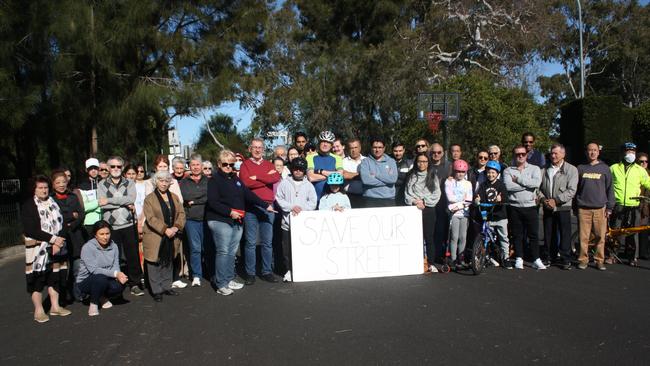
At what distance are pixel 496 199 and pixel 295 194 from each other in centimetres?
285

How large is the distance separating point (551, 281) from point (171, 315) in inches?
188

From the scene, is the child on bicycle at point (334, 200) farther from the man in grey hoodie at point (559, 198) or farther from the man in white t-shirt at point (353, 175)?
the man in grey hoodie at point (559, 198)

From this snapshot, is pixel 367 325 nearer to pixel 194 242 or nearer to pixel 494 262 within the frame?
pixel 194 242

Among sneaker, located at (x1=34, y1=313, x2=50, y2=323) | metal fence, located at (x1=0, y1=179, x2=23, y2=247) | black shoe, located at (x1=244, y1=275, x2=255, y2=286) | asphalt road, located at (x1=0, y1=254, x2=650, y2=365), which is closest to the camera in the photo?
asphalt road, located at (x1=0, y1=254, x2=650, y2=365)

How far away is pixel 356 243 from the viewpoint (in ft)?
26.2

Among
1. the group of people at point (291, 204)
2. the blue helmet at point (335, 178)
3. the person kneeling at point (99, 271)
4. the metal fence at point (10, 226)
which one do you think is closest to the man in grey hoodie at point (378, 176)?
the group of people at point (291, 204)

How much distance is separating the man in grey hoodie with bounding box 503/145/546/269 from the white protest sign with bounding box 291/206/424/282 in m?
1.42

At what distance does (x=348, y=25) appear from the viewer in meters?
35.3

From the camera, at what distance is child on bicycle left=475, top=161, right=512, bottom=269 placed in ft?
26.5

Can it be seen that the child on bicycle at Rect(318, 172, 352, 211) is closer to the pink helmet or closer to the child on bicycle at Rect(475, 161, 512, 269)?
the pink helmet

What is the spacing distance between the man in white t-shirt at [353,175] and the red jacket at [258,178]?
1236 mm

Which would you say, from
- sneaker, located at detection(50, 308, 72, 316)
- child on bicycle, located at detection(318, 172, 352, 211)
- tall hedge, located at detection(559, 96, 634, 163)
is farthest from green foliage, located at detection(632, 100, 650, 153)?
sneaker, located at detection(50, 308, 72, 316)

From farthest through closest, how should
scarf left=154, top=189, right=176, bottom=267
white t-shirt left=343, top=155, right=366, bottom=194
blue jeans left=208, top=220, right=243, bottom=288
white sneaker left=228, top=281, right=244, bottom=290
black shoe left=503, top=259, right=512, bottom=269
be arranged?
white t-shirt left=343, top=155, right=366, bottom=194 < black shoe left=503, top=259, right=512, bottom=269 < white sneaker left=228, top=281, right=244, bottom=290 < blue jeans left=208, top=220, right=243, bottom=288 < scarf left=154, top=189, right=176, bottom=267

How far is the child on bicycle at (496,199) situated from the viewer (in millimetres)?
8086
